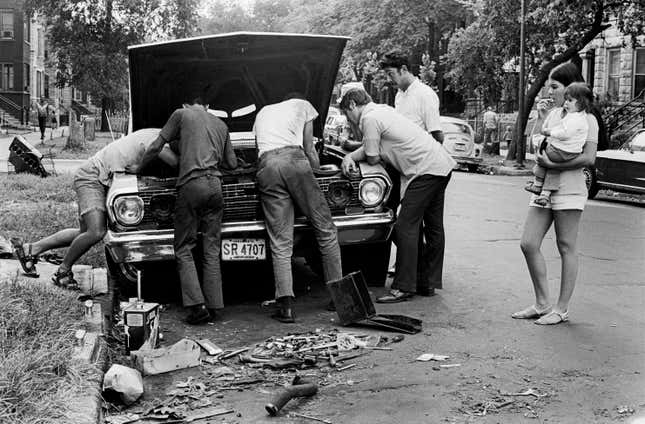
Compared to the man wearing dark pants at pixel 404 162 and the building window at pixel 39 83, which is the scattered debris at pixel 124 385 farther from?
the building window at pixel 39 83

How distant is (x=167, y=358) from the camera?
17.6 ft

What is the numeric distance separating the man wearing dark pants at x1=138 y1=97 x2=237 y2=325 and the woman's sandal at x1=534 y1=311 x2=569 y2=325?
245cm

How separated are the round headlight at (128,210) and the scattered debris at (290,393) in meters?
2.30

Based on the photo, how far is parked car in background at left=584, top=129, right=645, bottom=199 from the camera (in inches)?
634

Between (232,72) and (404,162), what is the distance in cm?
191

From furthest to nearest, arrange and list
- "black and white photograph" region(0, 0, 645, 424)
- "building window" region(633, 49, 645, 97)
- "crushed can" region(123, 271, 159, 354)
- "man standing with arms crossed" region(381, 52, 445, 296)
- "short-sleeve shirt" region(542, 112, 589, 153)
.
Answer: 1. "building window" region(633, 49, 645, 97)
2. "man standing with arms crossed" region(381, 52, 445, 296)
3. "short-sleeve shirt" region(542, 112, 589, 153)
4. "crushed can" region(123, 271, 159, 354)
5. "black and white photograph" region(0, 0, 645, 424)

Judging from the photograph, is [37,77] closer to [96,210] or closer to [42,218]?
[42,218]

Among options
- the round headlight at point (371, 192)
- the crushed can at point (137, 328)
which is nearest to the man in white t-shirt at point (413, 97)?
the round headlight at point (371, 192)

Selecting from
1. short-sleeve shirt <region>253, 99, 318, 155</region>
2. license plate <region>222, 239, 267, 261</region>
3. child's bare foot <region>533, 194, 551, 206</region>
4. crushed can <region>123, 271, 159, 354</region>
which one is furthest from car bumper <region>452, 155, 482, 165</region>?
crushed can <region>123, 271, 159, 354</region>

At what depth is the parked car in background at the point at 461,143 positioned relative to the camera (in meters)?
25.2

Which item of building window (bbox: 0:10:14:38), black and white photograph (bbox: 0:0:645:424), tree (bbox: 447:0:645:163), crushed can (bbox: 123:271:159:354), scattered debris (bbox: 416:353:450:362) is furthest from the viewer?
building window (bbox: 0:10:14:38)

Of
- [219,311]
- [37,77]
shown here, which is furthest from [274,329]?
[37,77]

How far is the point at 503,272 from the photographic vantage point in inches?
337

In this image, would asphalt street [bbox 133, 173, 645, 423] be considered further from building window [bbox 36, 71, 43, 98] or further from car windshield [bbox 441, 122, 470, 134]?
building window [bbox 36, 71, 43, 98]
